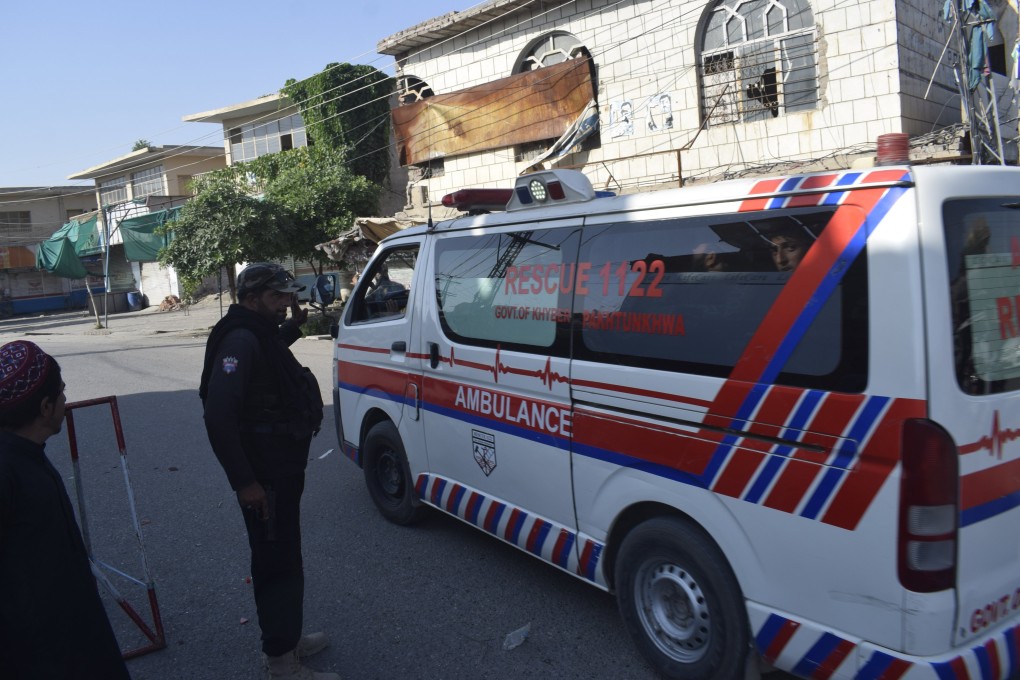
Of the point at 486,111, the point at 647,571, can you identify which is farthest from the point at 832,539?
the point at 486,111

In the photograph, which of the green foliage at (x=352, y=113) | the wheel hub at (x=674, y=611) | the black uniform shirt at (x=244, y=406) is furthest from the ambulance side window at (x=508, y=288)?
the green foliage at (x=352, y=113)

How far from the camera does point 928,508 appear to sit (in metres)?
2.32

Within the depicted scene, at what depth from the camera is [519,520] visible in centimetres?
403

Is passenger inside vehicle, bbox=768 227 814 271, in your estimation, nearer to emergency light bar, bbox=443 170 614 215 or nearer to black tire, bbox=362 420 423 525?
emergency light bar, bbox=443 170 614 215

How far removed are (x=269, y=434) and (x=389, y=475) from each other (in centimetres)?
212

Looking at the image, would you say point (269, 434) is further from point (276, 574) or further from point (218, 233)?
point (218, 233)

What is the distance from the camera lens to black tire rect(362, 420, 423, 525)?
514 centimetres

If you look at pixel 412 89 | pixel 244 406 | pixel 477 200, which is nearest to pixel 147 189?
pixel 412 89

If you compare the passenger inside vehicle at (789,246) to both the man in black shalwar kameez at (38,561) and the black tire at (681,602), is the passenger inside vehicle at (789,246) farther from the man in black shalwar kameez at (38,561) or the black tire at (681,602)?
the man in black shalwar kameez at (38,561)

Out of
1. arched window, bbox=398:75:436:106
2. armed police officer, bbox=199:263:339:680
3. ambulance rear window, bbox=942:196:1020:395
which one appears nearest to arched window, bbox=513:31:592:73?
arched window, bbox=398:75:436:106

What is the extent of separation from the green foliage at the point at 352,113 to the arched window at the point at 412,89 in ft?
24.2

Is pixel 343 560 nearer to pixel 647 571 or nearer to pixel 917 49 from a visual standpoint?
pixel 647 571

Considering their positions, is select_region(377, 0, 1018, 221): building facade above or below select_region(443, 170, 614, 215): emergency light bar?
above

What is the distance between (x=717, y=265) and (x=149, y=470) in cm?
623
